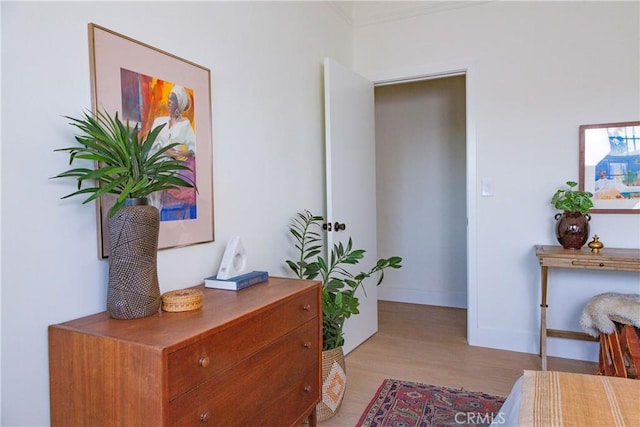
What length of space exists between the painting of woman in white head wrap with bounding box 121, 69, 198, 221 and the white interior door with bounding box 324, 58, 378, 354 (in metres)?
1.15

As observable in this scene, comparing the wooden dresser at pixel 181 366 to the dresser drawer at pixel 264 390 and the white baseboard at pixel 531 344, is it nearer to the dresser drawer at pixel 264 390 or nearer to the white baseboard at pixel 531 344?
the dresser drawer at pixel 264 390

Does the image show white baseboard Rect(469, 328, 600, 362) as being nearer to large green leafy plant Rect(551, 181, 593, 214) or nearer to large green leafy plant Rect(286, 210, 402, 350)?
large green leafy plant Rect(551, 181, 593, 214)

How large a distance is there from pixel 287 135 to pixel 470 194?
1508mm

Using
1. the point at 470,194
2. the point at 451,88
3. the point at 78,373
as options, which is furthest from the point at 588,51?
the point at 78,373

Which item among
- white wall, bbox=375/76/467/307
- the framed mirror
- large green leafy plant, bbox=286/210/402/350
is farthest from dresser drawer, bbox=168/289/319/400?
white wall, bbox=375/76/467/307

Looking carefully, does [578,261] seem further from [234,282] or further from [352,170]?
[234,282]

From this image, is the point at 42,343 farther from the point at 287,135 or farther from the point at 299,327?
the point at 287,135

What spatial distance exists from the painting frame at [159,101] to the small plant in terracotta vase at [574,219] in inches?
87.1

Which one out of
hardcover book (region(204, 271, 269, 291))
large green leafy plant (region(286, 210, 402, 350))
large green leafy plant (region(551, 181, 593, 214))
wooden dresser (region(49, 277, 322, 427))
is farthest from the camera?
large green leafy plant (region(551, 181, 593, 214))

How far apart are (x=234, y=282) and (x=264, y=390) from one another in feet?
1.42

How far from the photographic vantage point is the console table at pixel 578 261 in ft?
7.84

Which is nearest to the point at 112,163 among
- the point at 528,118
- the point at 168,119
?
the point at 168,119

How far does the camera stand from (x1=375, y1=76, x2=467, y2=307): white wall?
4.22 m

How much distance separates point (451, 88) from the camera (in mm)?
4211
